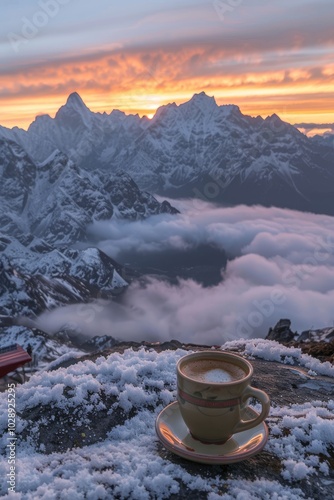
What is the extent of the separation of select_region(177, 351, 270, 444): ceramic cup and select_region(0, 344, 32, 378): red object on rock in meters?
6.01

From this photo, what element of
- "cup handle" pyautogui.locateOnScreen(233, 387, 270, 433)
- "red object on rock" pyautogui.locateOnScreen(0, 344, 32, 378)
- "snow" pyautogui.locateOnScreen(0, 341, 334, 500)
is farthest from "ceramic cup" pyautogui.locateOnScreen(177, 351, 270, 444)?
"red object on rock" pyautogui.locateOnScreen(0, 344, 32, 378)

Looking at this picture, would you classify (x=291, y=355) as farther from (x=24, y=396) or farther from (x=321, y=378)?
(x=24, y=396)

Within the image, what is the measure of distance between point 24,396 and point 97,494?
2062 millimetres

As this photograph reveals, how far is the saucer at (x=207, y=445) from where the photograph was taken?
3773mm

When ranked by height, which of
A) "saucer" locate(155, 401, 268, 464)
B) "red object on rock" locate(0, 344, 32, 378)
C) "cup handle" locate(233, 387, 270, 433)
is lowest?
"red object on rock" locate(0, 344, 32, 378)

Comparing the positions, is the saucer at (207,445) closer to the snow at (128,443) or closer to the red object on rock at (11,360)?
the snow at (128,443)

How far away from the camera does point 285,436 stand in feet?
14.7

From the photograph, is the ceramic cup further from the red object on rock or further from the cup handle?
the red object on rock

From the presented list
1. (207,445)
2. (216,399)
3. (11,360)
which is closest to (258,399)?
(216,399)

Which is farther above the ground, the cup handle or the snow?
the cup handle

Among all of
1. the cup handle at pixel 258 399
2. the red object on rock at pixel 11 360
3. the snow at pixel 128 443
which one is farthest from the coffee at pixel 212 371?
the red object on rock at pixel 11 360

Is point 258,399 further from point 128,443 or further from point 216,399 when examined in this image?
point 128,443

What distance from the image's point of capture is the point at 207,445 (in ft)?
13.1

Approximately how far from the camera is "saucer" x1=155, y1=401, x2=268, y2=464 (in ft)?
12.4
